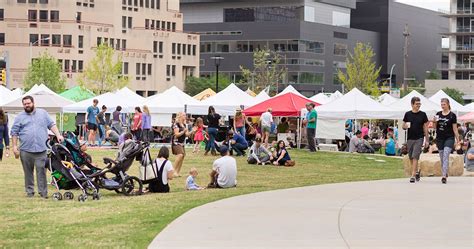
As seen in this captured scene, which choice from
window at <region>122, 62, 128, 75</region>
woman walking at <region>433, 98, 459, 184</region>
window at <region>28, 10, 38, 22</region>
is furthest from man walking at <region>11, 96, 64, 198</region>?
window at <region>122, 62, 128, 75</region>

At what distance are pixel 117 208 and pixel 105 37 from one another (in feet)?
347

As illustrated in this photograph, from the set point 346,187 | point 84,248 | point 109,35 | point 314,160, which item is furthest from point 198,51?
point 84,248

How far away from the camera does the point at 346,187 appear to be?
2014 centimetres

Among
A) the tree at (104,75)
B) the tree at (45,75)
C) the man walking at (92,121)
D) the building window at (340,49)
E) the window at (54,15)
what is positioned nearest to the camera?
the man walking at (92,121)

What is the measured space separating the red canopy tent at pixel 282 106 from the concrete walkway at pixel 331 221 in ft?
71.3

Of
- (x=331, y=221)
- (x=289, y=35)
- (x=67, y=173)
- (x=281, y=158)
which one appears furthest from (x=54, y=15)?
(x=331, y=221)

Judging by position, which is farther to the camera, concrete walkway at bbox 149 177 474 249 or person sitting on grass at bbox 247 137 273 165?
person sitting on grass at bbox 247 137 273 165

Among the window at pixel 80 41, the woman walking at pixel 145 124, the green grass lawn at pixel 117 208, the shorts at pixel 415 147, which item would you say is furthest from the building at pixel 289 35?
the shorts at pixel 415 147

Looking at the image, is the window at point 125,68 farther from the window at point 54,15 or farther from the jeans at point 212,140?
the jeans at point 212,140

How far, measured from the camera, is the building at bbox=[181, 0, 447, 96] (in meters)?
141

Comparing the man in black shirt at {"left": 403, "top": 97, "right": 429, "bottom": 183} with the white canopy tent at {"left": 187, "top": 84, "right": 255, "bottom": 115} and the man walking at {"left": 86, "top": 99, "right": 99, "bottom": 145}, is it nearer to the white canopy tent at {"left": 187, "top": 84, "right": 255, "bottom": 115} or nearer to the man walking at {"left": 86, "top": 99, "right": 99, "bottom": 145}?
the man walking at {"left": 86, "top": 99, "right": 99, "bottom": 145}

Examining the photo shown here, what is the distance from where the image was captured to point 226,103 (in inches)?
1790

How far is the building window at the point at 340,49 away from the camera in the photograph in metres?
147

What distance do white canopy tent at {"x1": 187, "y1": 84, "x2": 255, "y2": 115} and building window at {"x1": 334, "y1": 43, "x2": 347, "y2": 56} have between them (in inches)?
4004
